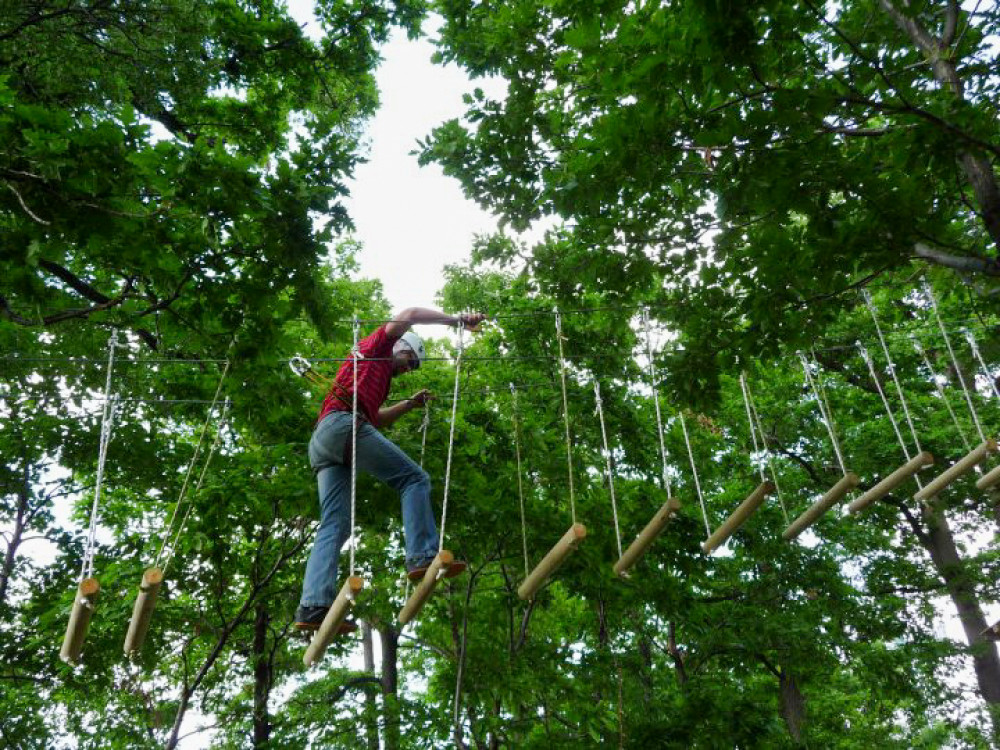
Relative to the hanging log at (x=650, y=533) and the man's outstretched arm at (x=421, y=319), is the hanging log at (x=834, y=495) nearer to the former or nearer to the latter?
the hanging log at (x=650, y=533)

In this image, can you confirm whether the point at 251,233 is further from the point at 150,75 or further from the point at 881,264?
the point at 881,264

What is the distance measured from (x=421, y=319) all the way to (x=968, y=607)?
32.9 feet

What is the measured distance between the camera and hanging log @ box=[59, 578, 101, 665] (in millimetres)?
3602

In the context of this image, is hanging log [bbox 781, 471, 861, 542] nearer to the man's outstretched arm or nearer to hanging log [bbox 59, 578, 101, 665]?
the man's outstretched arm

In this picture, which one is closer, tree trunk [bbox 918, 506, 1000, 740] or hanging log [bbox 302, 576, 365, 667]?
hanging log [bbox 302, 576, 365, 667]

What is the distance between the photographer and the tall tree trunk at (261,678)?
8.60 m

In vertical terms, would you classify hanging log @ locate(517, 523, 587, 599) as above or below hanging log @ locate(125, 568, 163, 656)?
above

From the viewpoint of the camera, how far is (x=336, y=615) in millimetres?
3635

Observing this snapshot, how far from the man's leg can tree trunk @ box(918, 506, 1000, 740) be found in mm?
8884

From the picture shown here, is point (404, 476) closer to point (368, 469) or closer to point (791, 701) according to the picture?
point (368, 469)

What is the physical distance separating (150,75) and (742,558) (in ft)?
29.6

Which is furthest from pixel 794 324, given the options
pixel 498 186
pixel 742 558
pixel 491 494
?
pixel 742 558

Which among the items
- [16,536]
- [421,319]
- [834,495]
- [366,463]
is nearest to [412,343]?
[421,319]

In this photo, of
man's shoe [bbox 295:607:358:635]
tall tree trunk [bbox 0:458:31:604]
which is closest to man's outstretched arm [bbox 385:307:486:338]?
man's shoe [bbox 295:607:358:635]
